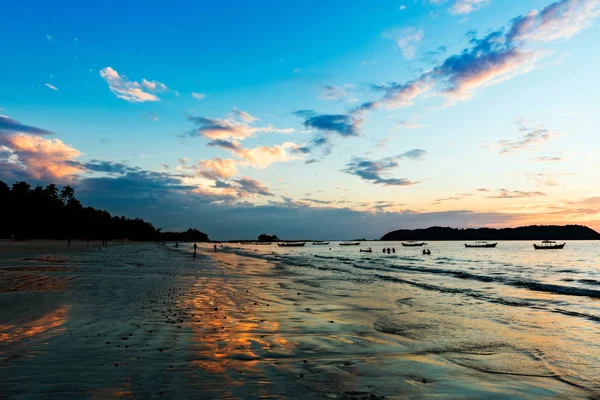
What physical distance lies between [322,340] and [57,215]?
6172 inches

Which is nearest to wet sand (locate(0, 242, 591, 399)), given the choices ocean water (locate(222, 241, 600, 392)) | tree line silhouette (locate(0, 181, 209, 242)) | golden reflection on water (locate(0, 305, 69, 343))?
golden reflection on water (locate(0, 305, 69, 343))

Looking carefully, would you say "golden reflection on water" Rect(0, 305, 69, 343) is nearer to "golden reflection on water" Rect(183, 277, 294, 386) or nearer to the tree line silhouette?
"golden reflection on water" Rect(183, 277, 294, 386)

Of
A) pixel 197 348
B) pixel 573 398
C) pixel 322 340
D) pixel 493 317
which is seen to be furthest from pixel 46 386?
pixel 493 317

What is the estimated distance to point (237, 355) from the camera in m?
9.65

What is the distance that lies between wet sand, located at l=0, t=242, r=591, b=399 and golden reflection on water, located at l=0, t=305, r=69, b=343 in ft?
0.10

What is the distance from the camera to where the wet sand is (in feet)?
24.1

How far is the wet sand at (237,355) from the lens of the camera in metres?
7.34

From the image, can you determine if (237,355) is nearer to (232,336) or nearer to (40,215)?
(232,336)

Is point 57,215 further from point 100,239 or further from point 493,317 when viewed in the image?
point 493,317

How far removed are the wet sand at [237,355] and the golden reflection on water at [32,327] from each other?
0.10ft

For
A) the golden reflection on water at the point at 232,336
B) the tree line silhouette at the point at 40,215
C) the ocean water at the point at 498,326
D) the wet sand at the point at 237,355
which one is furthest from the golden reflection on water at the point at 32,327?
the tree line silhouette at the point at 40,215

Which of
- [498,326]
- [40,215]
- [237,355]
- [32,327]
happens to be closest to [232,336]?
[237,355]

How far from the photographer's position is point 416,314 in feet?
58.4

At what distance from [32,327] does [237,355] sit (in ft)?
23.8
